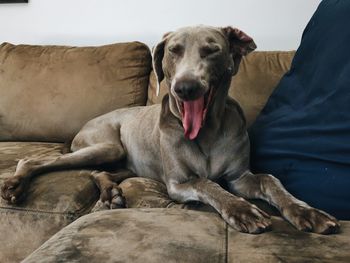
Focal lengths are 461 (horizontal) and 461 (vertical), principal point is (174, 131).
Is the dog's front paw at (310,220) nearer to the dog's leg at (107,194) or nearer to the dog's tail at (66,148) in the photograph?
the dog's leg at (107,194)

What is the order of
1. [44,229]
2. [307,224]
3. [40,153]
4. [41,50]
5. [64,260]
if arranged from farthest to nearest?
[41,50] → [40,153] → [44,229] → [307,224] → [64,260]

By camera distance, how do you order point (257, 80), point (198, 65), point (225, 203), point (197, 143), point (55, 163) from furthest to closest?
point (257, 80) → point (55, 163) → point (197, 143) → point (198, 65) → point (225, 203)

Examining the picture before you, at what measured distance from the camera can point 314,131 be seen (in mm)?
1538

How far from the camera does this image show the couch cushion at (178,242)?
38.7 inches

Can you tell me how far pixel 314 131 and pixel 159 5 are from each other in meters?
1.50

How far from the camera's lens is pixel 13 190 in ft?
5.17

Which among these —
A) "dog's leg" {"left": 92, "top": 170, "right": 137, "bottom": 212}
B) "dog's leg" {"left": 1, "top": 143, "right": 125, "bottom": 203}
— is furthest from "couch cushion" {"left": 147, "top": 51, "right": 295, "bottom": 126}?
"dog's leg" {"left": 92, "top": 170, "right": 137, "bottom": 212}

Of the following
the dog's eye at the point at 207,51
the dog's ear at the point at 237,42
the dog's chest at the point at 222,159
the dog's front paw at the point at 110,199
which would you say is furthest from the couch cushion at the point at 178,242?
the dog's ear at the point at 237,42

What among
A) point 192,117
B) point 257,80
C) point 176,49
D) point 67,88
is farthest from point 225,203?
point 67,88

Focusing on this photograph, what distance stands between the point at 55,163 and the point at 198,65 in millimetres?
726

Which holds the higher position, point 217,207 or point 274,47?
point 274,47

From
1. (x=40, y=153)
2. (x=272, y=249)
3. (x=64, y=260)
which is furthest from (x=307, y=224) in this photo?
(x=40, y=153)

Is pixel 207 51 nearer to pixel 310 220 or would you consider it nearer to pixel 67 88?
pixel 310 220

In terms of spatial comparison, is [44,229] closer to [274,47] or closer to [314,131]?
[314,131]
